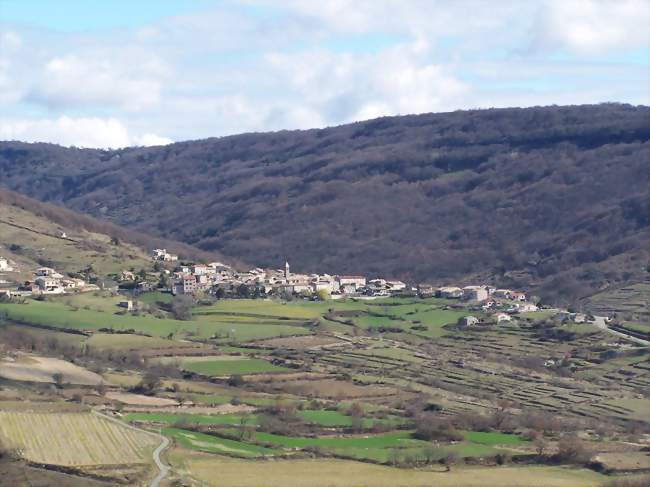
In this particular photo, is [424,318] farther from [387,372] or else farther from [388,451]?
[388,451]

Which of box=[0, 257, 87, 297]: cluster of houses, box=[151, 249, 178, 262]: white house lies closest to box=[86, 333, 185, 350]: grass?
box=[0, 257, 87, 297]: cluster of houses

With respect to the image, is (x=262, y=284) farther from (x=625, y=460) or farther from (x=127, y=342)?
(x=625, y=460)

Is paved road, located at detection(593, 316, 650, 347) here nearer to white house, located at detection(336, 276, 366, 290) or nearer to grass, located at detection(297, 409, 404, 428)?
grass, located at detection(297, 409, 404, 428)

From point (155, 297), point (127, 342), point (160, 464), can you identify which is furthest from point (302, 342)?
point (160, 464)

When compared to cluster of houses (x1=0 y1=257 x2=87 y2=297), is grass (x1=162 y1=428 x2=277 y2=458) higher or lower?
lower

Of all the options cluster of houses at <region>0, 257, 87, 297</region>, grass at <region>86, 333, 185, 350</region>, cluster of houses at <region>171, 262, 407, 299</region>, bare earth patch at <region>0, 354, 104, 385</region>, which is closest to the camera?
bare earth patch at <region>0, 354, 104, 385</region>

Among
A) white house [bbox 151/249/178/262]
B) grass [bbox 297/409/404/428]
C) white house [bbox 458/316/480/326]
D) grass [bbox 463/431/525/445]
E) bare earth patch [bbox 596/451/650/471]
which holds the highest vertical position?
white house [bbox 151/249/178/262]
